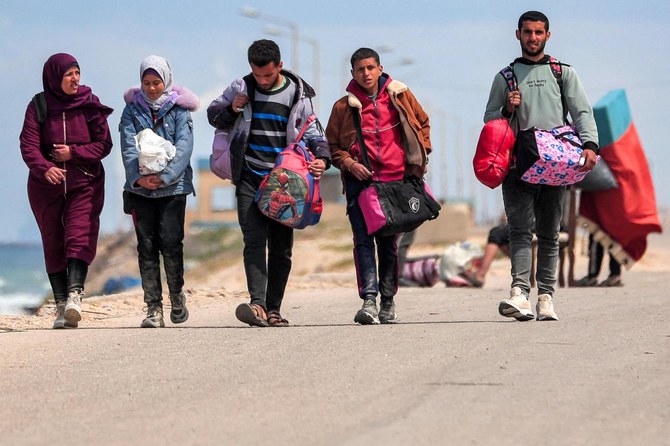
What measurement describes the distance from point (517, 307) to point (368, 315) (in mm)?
1044

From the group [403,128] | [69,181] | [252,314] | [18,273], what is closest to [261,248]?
[252,314]

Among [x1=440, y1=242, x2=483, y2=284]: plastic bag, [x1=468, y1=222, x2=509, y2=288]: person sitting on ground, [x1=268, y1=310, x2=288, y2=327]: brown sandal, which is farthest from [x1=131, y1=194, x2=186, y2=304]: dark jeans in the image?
[x1=440, y1=242, x2=483, y2=284]: plastic bag

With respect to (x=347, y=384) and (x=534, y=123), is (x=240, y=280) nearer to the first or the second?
(x=534, y=123)

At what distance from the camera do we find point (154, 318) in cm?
1116

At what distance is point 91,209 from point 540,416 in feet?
18.5

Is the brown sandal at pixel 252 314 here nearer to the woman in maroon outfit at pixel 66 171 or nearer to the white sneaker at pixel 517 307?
the woman in maroon outfit at pixel 66 171

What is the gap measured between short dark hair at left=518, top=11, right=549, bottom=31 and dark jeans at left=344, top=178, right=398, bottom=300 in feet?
5.26

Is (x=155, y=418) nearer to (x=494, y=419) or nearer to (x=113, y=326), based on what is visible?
(x=494, y=419)

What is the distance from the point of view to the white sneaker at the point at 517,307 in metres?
10.6

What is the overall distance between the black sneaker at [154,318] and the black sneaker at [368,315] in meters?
1.52

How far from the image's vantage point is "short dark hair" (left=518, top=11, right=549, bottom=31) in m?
10.4

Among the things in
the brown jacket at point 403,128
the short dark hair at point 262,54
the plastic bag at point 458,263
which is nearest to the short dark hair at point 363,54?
the brown jacket at point 403,128

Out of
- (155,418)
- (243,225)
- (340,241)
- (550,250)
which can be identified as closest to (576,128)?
(550,250)

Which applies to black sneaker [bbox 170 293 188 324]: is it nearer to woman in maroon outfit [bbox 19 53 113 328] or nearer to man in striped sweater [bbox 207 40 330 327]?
woman in maroon outfit [bbox 19 53 113 328]
